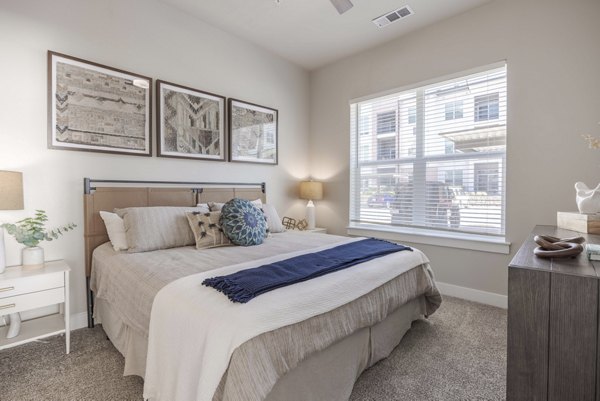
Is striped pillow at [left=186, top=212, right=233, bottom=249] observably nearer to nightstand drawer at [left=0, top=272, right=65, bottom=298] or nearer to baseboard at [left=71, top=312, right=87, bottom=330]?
nightstand drawer at [left=0, top=272, right=65, bottom=298]

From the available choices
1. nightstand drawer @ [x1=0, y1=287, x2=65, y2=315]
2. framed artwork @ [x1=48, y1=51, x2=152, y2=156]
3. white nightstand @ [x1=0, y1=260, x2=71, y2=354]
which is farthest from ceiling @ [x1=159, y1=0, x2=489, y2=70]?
nightstand drawer @ [x1=0, y1=287, x2=65, y2=315]

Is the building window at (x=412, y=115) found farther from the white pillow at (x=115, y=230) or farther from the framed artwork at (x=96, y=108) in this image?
the white pillow at (x=115, y=230)

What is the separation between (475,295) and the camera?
3006mm

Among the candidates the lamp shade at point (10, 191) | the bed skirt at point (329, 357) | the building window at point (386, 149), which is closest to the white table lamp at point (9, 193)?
the lamp shade at point (10, 191)

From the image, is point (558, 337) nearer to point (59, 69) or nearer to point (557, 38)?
point (557, 38)

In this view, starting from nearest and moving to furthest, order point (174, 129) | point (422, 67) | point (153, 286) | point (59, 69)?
point (153, 286) < point (59, 69) < point (174, 129) < point (422, 67)

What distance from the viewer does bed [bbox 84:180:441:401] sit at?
1167 millimetres

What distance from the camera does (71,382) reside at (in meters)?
1.76

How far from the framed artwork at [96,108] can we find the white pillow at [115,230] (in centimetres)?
60

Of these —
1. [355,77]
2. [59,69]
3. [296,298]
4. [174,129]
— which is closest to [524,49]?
[355,77]

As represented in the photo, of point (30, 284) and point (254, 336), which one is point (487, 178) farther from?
point (30, 284)

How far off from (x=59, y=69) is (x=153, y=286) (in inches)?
77.7

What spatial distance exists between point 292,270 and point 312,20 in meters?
2.71

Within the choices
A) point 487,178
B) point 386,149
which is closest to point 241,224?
point 386,149
